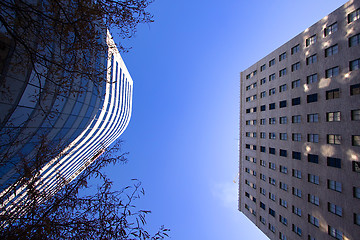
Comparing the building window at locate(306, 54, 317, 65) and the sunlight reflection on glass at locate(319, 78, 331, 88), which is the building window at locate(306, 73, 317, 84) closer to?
the sunlight reflection on glass at locate(319, 78, 331, 88)

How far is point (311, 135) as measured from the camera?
2367 cm

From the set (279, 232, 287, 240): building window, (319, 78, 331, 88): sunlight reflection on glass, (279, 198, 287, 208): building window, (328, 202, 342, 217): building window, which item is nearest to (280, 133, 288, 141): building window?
(319, 78, 331, 88): sunlight reflection on glass

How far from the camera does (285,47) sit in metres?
30.0

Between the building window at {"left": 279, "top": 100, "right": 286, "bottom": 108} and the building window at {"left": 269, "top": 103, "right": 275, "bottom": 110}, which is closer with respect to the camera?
the building window at {"left": 279, "top": 100, "right": 286, "bottom": 108}

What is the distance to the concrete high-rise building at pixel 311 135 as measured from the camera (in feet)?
60.8

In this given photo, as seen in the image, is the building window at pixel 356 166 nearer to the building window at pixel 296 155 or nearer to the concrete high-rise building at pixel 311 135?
the concrete high-rise building at pixel 311 135

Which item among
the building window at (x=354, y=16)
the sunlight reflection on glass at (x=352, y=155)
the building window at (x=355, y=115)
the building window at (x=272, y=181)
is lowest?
the building window at (x=272, y=181)

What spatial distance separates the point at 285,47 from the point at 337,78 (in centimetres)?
1216

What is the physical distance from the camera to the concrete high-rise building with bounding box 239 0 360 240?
18.5 m

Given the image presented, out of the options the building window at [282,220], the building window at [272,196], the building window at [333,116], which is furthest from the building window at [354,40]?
the building window at [282,220]

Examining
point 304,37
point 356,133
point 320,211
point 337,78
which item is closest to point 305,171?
point 320,211

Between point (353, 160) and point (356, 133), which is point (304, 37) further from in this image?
point (353, 160)

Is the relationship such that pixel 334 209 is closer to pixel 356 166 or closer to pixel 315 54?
pixel 356 166

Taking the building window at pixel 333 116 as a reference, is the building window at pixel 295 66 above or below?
above
